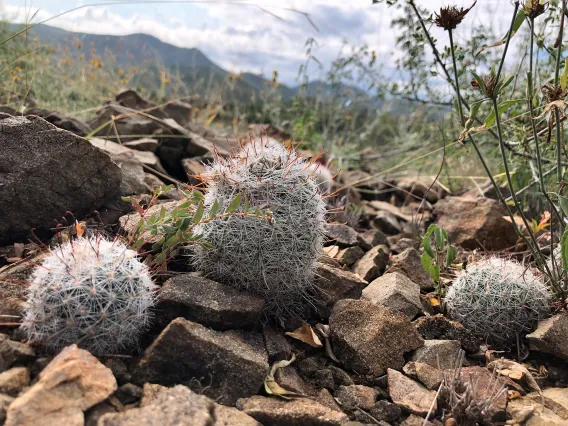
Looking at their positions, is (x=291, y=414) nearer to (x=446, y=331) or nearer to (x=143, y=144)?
(x=446, y=331)

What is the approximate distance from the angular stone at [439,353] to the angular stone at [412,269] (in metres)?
0.91

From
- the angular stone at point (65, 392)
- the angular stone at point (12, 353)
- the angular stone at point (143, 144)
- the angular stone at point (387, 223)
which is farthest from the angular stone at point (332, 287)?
the angular stone at point (143, 144)

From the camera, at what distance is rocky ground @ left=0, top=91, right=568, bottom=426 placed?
202 centimetres

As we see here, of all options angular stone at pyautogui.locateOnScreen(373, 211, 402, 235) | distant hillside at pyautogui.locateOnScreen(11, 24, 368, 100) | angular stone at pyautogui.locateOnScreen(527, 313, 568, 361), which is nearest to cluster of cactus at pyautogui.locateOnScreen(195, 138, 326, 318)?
angular stone at pyautogui.locateOnScreen(527, 313, 568, 361)

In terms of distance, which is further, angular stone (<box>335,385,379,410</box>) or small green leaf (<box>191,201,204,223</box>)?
small green leaf (<box>191,201,204,223</box>)

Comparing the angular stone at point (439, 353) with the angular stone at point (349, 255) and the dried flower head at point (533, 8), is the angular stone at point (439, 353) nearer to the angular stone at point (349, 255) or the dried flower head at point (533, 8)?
the angular stone at point (349, 255)

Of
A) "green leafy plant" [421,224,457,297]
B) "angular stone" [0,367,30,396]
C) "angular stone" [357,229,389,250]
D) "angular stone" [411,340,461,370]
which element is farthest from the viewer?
"angular stone" [357,229,389,250]

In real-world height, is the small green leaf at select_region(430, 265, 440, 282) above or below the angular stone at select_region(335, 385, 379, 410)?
above

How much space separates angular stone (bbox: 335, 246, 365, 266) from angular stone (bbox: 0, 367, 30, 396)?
230 centimetres

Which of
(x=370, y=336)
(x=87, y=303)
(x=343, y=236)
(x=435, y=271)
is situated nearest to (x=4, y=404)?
(x=87, y=303)

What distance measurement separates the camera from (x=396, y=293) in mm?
3273

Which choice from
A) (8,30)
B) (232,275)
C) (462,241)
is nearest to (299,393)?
(232,275)

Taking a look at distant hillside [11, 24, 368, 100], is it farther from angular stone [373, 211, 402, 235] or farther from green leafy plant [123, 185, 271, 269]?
green leafy plant [123, 185, 271, 269]

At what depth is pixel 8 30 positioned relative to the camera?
9016 mm
